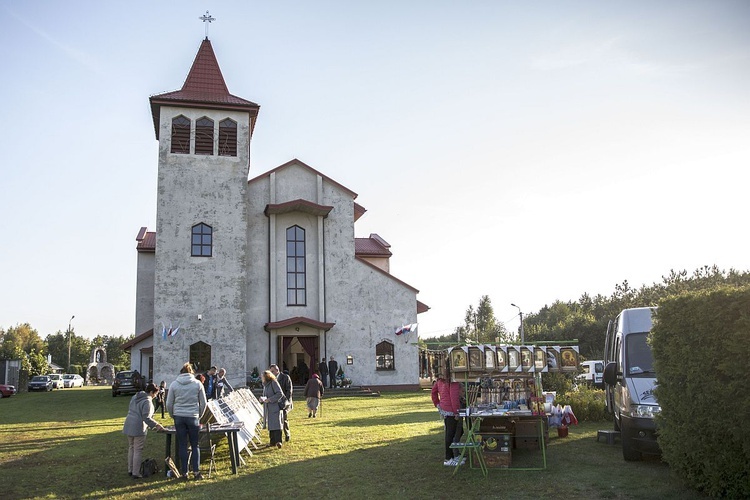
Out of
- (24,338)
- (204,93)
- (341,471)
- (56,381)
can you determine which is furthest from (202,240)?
(24,338)

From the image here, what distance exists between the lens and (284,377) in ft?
65.0


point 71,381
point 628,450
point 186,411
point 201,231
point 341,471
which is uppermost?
point 201,231

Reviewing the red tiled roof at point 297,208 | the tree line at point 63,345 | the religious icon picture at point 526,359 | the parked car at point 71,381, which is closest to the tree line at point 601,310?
the red tiled roof at point 297,208

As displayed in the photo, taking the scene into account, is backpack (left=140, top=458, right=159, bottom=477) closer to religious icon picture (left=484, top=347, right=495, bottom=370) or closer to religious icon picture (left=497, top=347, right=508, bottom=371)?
religious icon picture (left=484, top=347, right=495, bottom=370)

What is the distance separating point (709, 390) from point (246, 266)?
26153 millimetres

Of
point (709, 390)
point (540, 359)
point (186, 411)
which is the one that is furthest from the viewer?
point (540, 359)

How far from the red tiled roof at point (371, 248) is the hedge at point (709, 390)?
105 feet

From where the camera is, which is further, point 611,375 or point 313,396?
point 313,396

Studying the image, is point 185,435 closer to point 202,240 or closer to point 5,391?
point 202,240

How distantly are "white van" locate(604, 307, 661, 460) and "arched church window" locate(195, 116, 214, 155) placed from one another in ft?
78.1

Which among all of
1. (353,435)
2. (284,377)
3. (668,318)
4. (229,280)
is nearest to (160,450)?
(353,435)

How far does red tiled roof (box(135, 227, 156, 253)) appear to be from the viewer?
37281mm

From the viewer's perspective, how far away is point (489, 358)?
1109cm

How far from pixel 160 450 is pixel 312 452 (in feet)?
11.1
